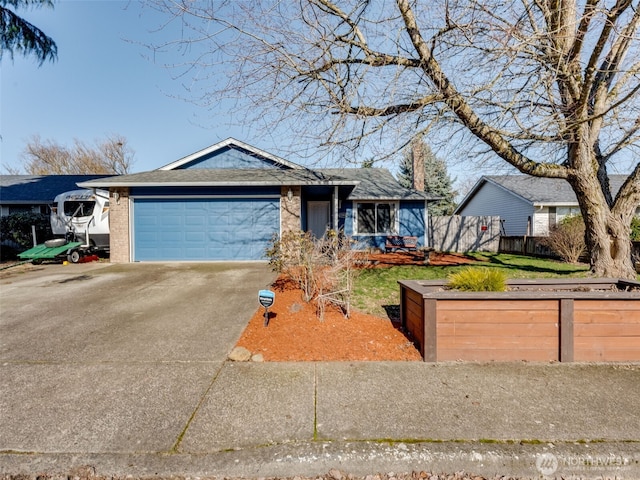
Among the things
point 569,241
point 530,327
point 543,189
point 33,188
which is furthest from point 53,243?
point 543,189

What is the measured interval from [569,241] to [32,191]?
82.7ft

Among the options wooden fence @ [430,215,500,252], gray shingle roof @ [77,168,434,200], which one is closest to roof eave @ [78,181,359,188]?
gray shingle roof @ [77,168,434,200]

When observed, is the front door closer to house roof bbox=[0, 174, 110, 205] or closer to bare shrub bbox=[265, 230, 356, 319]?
bare shrub bbox=[265, 230, 356, 319]

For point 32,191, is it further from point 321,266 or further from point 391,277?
point 391,277

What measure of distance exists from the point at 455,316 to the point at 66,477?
3.63 meters

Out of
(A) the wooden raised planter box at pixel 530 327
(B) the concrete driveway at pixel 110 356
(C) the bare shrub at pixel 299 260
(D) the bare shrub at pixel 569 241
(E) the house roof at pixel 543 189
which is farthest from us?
(E) the house roof at pixel 543 189

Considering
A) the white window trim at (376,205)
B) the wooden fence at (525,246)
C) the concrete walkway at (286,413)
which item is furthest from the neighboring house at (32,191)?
the wooden fence at (525,246)

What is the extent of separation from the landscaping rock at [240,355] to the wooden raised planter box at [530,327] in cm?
209

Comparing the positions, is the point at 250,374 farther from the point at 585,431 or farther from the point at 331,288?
the point at 585,431

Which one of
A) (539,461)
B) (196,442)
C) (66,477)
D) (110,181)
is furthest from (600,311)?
(110,181)

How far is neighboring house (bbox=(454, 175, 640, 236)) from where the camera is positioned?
55.2ft

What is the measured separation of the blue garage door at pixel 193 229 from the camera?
34.5ft

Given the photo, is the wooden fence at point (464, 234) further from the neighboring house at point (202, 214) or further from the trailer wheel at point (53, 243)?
the trailer wheel at point (53, 243)

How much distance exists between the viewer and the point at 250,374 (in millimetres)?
3232
